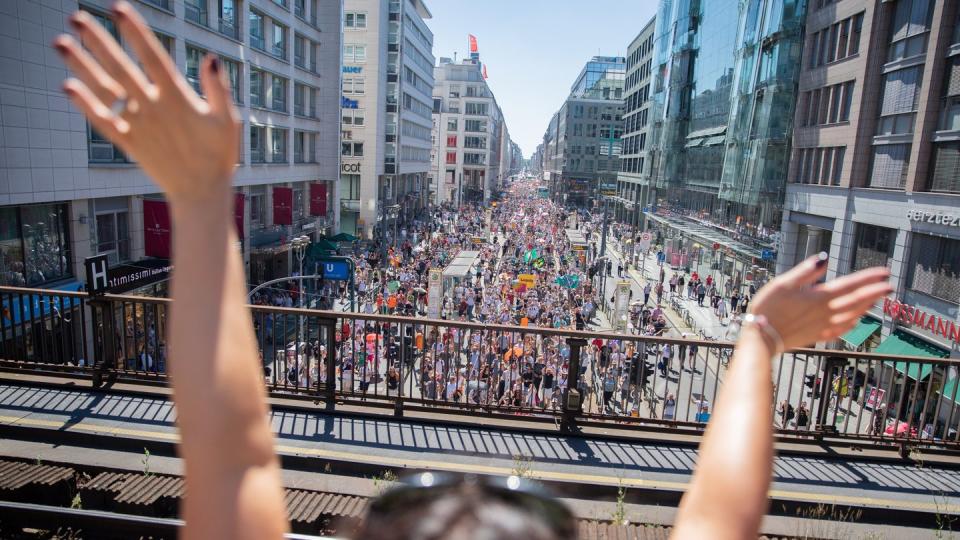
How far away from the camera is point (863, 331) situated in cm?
2562

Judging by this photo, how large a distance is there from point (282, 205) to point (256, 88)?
Result: 23.9 ft

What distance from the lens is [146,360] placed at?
306 inches

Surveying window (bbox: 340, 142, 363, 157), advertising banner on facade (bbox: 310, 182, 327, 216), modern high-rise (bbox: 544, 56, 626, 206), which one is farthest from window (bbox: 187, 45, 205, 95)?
modern high-rise (bbox: 544, 56, 626, 206)

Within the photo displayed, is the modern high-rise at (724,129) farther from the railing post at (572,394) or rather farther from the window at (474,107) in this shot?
the window at (474,107)

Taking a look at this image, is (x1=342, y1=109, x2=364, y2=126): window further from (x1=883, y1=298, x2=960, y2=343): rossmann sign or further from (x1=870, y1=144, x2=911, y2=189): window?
(x1=883, y1=298, x2=960, y2=343): rossmann sign

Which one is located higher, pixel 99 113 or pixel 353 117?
pixel 353 117

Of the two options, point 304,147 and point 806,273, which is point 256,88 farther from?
point 806,273

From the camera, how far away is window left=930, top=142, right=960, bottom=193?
68.8 feet

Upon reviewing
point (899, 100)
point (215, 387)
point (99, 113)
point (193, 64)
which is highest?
point (193, 64)

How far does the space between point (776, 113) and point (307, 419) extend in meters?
35.5

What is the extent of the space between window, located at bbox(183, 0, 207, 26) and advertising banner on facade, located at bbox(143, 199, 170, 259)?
9163mm

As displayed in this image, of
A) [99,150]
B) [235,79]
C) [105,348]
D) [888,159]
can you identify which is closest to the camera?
[105,348]

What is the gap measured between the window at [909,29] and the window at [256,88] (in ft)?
108

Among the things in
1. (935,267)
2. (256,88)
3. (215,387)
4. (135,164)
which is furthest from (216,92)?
(256,88)
